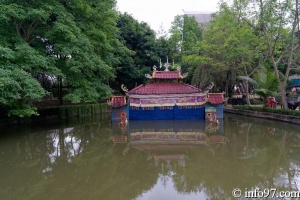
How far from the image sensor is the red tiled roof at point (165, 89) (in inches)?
604

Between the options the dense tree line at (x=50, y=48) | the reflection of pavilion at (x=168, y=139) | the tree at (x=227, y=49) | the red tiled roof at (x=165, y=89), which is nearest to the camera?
the reflection of pavilion at (x=168, y=139)

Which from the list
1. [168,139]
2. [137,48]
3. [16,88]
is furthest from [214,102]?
[137,48]

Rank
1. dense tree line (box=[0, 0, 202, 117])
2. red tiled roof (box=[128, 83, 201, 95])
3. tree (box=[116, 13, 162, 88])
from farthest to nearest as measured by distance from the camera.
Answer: tree (box=[116, 13, 162, 88])
red tiled roof (box=[128, 83, 201, 95])
dense tree line (box=[0, 0, 202, 117])

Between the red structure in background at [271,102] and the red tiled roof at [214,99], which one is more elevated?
the red tiled roof at [214,99]

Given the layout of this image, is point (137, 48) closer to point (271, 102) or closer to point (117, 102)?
point (117, 102)

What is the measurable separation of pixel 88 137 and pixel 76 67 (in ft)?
11.2

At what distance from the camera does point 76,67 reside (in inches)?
477

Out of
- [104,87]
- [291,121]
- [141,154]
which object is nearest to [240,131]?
[291,121]

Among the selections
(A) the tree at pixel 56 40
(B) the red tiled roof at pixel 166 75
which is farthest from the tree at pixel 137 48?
(A) the tree at pixel 56 40

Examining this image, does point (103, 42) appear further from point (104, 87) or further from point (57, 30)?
point (57, 30)

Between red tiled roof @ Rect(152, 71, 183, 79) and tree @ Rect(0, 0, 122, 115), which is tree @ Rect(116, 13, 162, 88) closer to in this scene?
red tiled roof @ Rect(152, 71, 183, 79)

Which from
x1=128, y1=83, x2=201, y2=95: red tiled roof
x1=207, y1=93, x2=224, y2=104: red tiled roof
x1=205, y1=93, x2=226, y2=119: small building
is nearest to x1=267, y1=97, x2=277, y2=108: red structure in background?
x1=205, y1=93, x2=226, y2=119: small building

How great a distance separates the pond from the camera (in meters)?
5.16

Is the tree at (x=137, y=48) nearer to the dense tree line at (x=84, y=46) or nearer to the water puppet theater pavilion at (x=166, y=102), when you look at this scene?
the dense tree line at (x=84, y=46)
